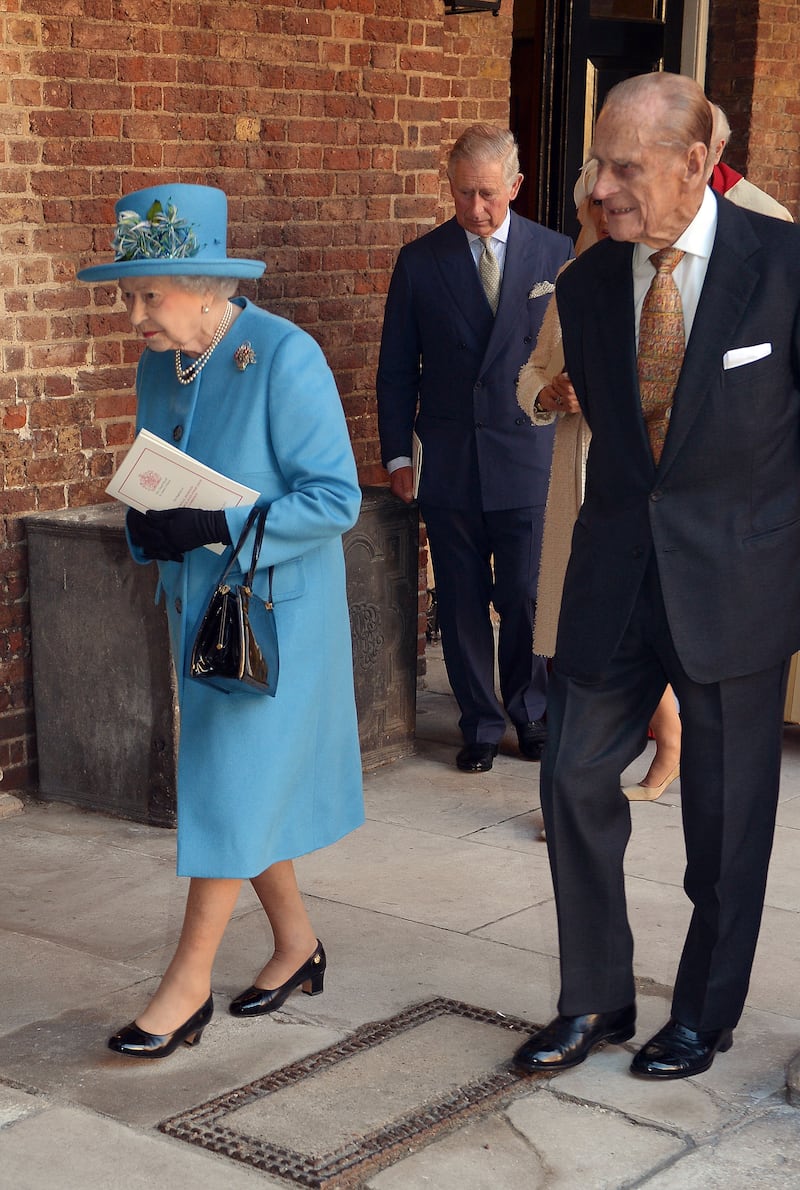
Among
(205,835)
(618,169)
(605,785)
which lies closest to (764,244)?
(618,169)

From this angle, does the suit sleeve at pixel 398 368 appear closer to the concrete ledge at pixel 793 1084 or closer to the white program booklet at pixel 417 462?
the white program booklet at pixel 417 462

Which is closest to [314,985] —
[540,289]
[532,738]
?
[532,738]

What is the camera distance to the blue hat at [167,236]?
3.39 metres

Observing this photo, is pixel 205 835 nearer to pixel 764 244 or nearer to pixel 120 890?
pixel 120 890

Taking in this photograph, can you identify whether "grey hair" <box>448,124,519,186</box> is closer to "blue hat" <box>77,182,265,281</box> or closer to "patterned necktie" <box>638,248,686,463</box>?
"blue hat" <box>77,182,265,281</box>

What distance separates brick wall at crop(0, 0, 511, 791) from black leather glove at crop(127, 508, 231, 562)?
2.00m

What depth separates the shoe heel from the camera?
389 centimetres

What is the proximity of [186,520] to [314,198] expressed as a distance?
305 cm

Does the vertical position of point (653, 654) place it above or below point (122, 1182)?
above

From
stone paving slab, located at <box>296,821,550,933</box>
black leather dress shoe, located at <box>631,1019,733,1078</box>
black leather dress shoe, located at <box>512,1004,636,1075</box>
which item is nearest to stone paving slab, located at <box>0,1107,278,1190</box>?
black leather dress shoe, located at <box>512,1004,636,1075</box>

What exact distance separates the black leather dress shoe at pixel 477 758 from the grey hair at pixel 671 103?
3024mm

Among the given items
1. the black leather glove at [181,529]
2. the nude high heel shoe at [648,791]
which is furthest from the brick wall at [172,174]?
the black leather glove at [181,529]

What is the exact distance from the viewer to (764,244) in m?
3.18

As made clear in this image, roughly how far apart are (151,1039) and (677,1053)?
1067 millimetres
